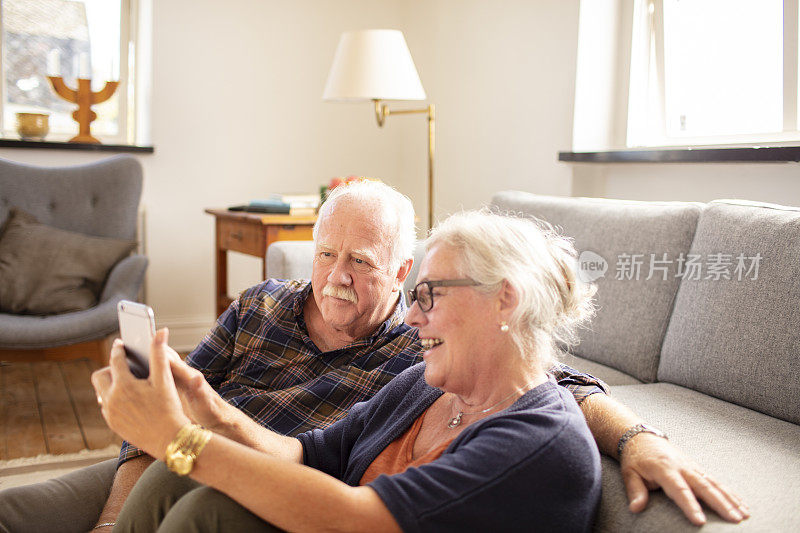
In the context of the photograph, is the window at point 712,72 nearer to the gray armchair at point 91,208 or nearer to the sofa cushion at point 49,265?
the gray armchair at point 91,208

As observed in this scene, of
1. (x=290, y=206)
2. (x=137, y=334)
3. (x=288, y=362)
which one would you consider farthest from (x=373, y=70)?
(x=137, y=334)

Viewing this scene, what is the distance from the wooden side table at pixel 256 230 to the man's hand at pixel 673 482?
196 centimetres

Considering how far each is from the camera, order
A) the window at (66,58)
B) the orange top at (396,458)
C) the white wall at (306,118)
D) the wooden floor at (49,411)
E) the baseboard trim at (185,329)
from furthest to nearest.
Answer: the baseboard trim at (185,329) < the window at (66,58) < the white wall at (306,118) < the wooden floor at (49,411) < the orange top at (396,458)

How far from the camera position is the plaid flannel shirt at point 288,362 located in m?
1.48

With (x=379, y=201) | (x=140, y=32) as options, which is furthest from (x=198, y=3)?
(x=379, y=201)

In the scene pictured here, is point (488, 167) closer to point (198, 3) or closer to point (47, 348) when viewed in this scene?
point (198, 3)

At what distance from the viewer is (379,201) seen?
1613mm

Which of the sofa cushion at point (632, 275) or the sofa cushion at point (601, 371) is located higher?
the sofa cushion at point (632, 275)

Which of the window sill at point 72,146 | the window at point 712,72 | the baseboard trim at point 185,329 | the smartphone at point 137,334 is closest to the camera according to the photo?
the smartphone at point 137,334

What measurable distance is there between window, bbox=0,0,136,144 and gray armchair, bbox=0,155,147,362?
581 millimetres

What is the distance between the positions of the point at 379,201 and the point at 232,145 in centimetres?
255

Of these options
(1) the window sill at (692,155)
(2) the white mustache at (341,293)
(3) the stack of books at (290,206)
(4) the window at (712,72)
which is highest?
(4) the window at (712,72)

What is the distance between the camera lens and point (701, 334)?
1.73 m

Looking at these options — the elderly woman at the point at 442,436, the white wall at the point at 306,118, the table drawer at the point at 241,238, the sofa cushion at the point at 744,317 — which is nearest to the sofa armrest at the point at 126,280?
the table drawer at the point at 241,238
